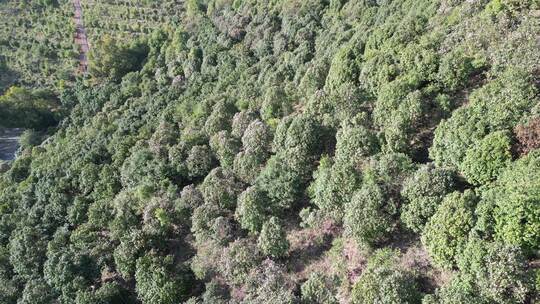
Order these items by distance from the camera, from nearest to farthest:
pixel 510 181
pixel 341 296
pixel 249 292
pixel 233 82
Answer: pixel 510 181
pixel 341 296
pixel 249 292
pixel 233 82

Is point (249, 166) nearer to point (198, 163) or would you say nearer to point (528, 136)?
point (198, 163)

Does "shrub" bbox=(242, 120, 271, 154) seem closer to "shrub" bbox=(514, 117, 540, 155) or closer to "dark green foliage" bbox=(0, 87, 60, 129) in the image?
"shrub" bbox=(514, 117, 540, 155)

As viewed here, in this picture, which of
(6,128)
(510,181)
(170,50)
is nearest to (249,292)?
(510,181)

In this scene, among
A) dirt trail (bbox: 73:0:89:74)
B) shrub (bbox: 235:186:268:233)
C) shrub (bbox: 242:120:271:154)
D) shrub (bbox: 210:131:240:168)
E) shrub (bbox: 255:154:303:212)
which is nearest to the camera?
shrub (bbox: 235:186:268:233)

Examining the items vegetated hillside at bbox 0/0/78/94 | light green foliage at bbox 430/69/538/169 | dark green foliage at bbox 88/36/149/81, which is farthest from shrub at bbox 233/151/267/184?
vegetated hillside at bbox 0/0/78/94

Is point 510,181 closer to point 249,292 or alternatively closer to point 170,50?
point 249,292

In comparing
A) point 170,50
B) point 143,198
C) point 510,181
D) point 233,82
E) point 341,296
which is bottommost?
point 341,296
